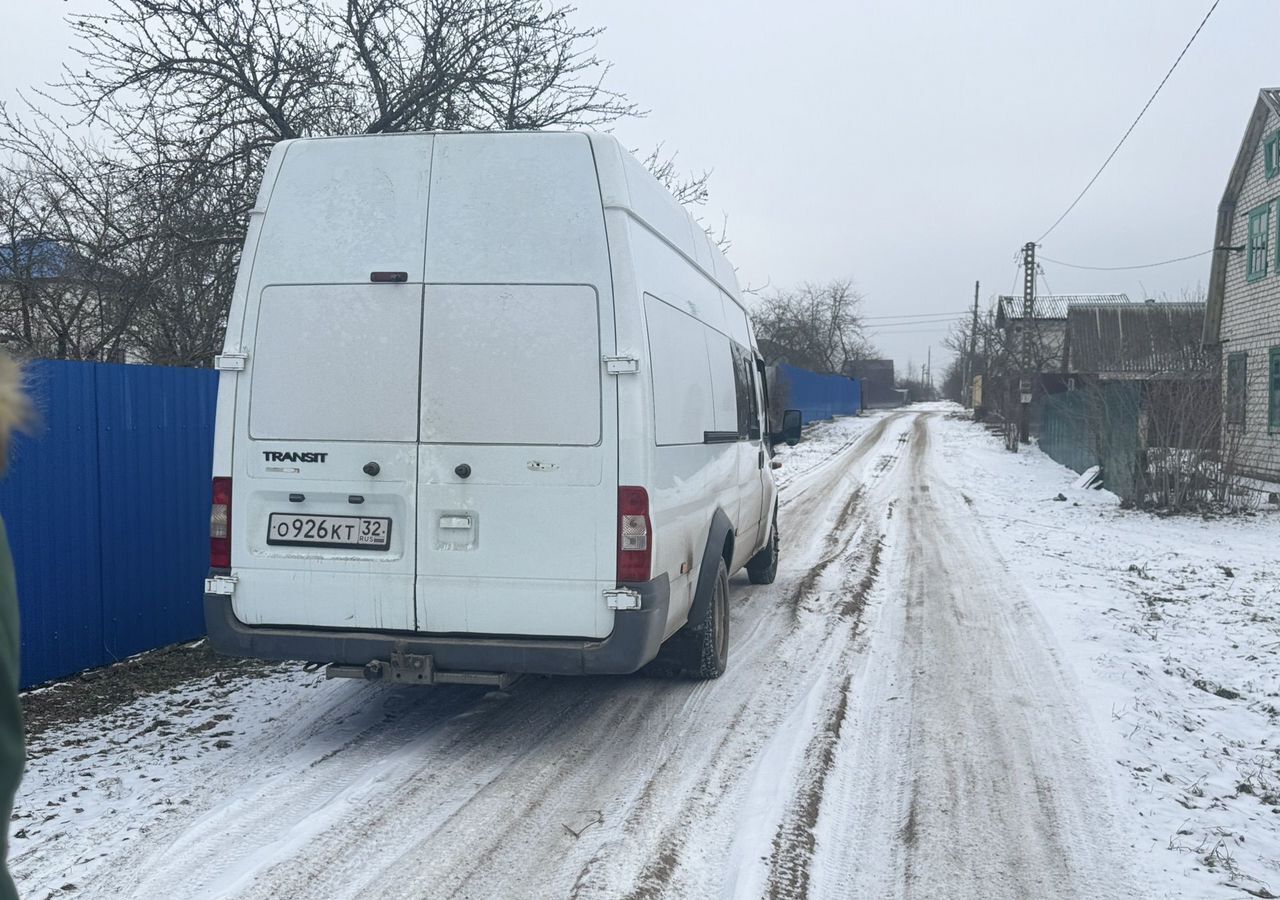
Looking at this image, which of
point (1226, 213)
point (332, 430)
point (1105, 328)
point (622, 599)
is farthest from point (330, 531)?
point (1105, 328)

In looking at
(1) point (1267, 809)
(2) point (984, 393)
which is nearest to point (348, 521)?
(1) point (1267, 809)

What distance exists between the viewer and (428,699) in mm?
6020

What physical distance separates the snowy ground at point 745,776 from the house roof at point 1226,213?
16811mm

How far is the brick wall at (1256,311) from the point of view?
19.8 metres

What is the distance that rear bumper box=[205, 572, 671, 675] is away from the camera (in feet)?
15.6

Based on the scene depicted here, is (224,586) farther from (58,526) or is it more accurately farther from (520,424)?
(58,526)

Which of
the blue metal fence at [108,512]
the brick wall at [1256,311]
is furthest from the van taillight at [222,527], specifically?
the brick wall at [1256,311]

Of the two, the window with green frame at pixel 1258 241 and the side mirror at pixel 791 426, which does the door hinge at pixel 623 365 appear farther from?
the window with green frame at pixel 1258 241

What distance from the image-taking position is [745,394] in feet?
26.8

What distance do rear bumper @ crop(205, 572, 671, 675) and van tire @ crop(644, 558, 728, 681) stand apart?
1283mm

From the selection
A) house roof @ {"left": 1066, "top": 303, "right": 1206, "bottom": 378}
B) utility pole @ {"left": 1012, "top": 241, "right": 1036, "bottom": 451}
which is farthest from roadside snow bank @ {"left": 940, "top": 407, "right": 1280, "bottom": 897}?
house roof @ {"left": 1066, "top": 303, "right": 1206, "bottom": 378}

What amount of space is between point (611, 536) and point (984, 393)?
50.6 meters

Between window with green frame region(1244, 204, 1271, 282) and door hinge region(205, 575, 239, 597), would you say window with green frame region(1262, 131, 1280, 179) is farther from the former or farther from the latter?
door hinge region(205, 575, 239, 597)

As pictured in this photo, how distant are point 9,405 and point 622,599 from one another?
12.0 ft
